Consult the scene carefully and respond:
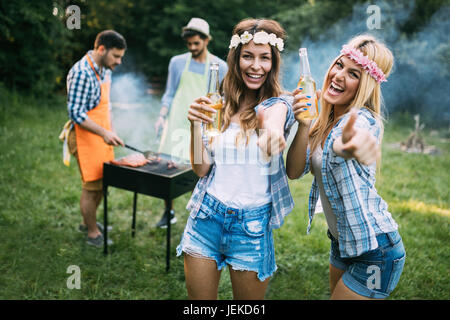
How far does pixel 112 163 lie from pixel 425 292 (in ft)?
11.2

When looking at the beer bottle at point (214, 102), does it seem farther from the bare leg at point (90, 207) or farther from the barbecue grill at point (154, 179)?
the bare leg at point (90, 207)

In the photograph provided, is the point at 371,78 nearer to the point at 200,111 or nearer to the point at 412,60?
the point at 200,111

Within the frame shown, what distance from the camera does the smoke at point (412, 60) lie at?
9.47m

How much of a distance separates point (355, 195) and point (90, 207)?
3.25 metres

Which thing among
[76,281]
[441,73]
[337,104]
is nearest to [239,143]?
[337,104]

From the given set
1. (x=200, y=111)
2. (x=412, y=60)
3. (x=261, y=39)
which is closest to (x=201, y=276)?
(x=200, y=111)

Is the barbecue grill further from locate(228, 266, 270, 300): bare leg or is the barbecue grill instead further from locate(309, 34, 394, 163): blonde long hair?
locate(309, 34, 394, 163): blonde long hair

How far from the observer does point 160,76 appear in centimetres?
1681

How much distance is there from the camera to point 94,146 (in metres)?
4.01

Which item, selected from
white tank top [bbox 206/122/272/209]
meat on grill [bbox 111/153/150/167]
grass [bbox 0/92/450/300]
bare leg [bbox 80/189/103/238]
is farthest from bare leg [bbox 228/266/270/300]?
bare leg [bbox 80/189/103/238]

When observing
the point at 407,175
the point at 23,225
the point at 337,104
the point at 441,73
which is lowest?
the point at 23,225

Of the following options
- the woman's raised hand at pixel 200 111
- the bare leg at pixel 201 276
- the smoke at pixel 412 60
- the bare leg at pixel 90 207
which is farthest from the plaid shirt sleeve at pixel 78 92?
the smoke at pixel 412 60

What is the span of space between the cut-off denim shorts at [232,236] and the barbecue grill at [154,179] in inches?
56.7
